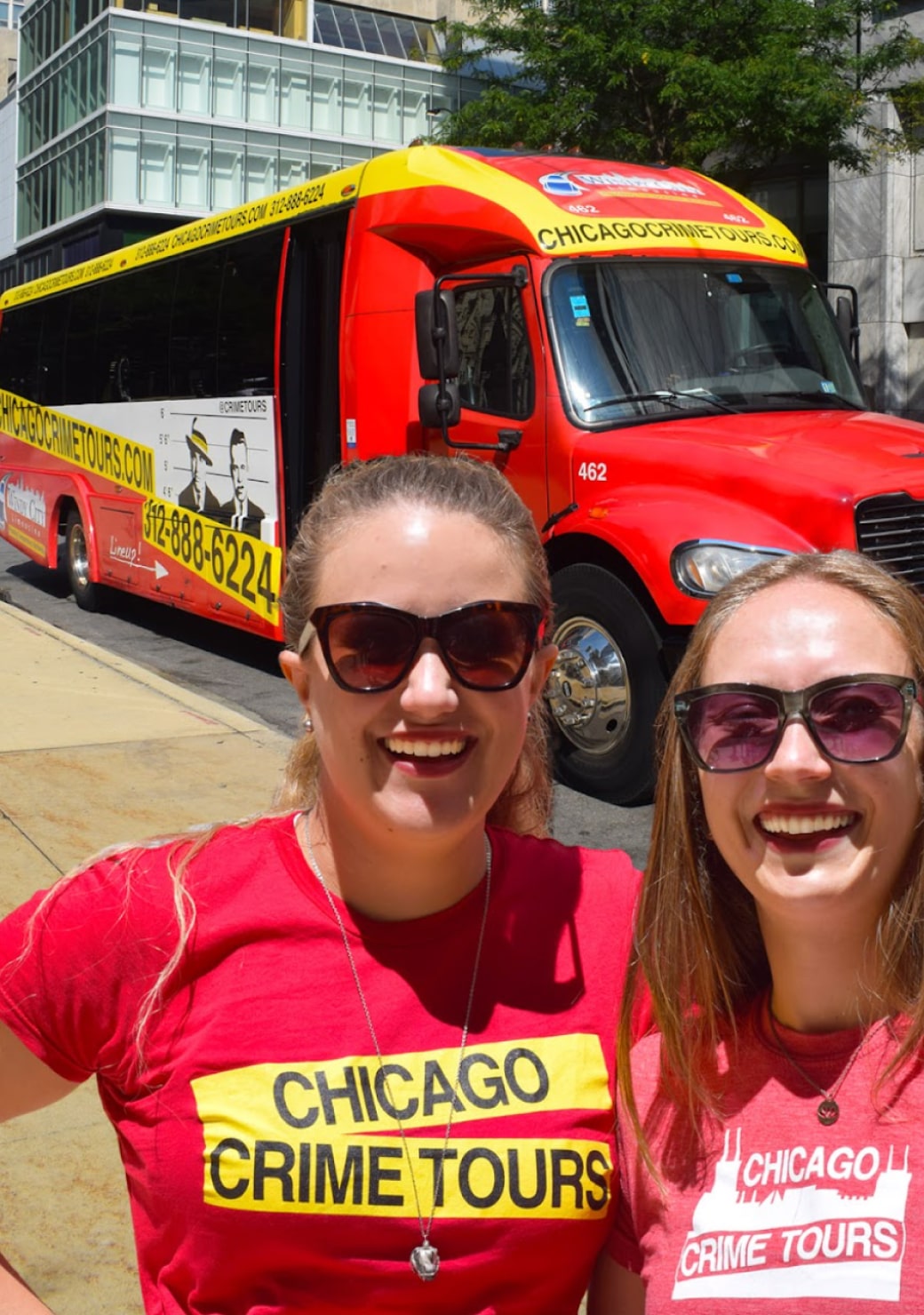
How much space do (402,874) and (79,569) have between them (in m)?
12.8

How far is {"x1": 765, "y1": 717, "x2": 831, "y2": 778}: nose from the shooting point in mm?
1784

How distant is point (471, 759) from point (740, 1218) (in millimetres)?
612

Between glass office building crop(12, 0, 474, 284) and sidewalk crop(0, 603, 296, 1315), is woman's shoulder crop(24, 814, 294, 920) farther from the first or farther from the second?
glass office building crop(12, 0, 474, 284)

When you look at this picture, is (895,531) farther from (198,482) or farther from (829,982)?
(198,482)

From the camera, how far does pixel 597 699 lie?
7.39 metres

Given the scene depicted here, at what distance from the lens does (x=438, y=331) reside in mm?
7883

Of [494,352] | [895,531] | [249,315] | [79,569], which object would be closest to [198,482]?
[249,315]

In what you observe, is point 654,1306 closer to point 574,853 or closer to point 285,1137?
point 285,1137

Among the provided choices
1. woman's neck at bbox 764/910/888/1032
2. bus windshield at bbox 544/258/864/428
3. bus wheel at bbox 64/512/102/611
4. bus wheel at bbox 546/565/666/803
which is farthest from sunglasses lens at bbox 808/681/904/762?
bus wheel at bbox 64/512/102/611

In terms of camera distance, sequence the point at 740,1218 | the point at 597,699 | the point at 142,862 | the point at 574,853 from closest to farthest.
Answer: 1. the point at 740,1218
2. the point at 142,862
3. the point at 574,853
4. the point at 597,699

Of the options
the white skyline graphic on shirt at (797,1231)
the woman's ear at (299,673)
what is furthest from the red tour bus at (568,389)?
the white skyline graphic on shirt at (797,1231)

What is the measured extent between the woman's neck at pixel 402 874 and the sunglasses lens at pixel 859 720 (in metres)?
0.47

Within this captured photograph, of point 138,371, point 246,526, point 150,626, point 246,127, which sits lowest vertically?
point 150,626

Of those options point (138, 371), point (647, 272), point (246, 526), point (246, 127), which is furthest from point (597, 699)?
point (246, 127)
